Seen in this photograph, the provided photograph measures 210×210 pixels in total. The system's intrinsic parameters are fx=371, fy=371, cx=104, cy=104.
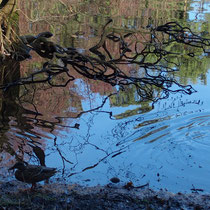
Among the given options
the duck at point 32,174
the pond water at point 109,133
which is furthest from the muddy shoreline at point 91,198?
the pond water at point 109,133

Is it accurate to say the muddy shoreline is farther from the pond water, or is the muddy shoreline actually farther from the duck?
the pond water

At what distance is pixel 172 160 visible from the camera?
593cm

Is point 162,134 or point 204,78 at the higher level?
point 204,78

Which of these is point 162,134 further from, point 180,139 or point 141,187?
point 141,187

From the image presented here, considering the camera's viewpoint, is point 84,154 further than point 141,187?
Yes

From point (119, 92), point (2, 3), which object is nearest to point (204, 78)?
point (119, 92)

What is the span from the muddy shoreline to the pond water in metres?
0.37

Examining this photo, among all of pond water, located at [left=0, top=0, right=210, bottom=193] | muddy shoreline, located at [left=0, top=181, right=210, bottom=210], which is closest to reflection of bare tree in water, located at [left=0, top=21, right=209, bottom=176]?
pond water, located at [left=0, top=0, right=210, bottom=193]

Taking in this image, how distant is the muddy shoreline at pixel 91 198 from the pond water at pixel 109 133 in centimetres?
37

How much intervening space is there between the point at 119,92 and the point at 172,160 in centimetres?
358

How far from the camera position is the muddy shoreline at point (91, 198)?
13.4ft

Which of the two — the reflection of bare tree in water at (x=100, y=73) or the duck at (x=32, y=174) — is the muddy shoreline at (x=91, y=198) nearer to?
the duck at (x=32, y=174)

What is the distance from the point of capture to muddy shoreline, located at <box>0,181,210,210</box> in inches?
161

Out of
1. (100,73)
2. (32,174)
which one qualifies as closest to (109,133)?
(100,73)
